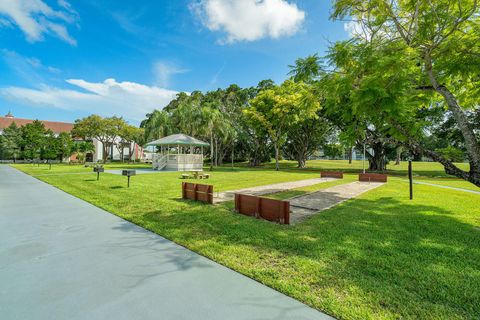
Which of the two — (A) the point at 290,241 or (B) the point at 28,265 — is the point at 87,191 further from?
(A) the point at 290,241

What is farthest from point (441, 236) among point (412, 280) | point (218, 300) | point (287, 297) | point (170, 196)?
point (170, 196)

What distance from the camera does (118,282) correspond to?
9.87ft

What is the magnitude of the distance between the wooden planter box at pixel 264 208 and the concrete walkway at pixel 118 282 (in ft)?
8.44

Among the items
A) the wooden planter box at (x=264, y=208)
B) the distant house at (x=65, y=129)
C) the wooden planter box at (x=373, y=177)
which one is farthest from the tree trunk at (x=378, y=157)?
the distant house at (x=65, y=129)

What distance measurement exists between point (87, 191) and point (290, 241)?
9693 millimetres

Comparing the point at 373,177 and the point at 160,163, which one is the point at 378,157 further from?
the point at 160,163

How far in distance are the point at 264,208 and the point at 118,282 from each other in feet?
12.8

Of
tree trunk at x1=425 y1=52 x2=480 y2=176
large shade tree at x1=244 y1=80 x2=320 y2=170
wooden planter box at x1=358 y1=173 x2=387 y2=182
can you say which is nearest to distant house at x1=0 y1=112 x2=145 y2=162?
large shade tree at x1=244 y1=80 x2=320 y2=170

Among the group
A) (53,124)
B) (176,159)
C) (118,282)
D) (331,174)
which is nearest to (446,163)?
(118,282)

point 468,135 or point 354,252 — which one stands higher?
point 468,135

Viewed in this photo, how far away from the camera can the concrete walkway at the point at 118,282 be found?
8.05 ft

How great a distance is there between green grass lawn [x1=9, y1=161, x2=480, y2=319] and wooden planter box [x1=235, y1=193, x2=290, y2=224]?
268 mm

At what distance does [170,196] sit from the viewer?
30.0ft

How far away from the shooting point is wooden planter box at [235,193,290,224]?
222 inches
